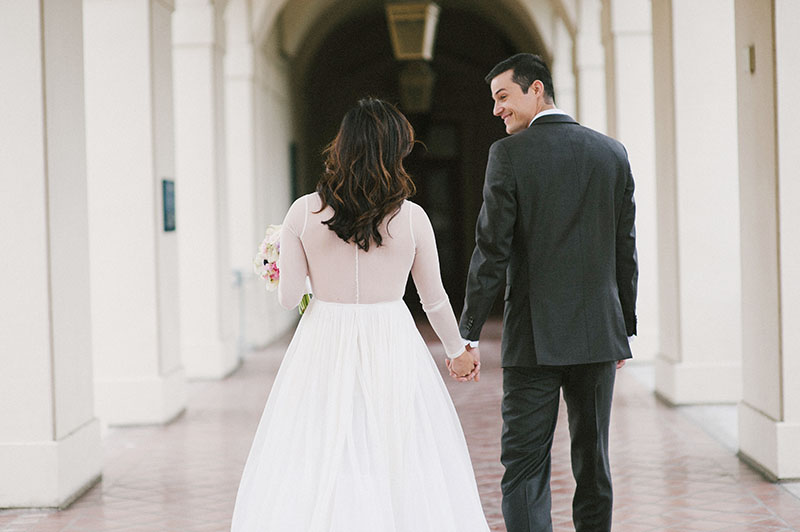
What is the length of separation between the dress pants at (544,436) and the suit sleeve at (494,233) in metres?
0.36

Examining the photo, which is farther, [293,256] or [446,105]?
[446,105]

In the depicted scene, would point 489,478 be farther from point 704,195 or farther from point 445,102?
point 445,102

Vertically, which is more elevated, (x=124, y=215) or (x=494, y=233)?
(x=124, y=215)

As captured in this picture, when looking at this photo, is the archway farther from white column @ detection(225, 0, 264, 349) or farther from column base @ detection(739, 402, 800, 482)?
column base @ detection(739, 402, 800, 482)

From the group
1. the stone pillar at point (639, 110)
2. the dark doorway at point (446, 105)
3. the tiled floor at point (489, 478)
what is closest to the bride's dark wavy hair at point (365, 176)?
the tiled floor at point (489, 478)

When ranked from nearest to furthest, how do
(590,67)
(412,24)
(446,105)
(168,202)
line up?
(168,202) → (412,24) → (590,67) → (446,105)

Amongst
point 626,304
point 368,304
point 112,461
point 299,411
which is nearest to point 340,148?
point 368,304

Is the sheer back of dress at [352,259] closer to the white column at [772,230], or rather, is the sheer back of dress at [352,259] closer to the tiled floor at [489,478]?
the tiled floor at [489,478]

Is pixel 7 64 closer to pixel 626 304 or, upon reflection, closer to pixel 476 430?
pixel 626 304

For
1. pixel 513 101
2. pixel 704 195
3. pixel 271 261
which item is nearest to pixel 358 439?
pixel 271 261

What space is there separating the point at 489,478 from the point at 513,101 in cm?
292

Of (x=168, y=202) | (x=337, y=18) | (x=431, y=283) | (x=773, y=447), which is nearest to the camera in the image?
(x=431, y=283)

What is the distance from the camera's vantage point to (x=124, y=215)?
8094 mm

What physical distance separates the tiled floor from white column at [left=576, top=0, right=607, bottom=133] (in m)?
5.07
